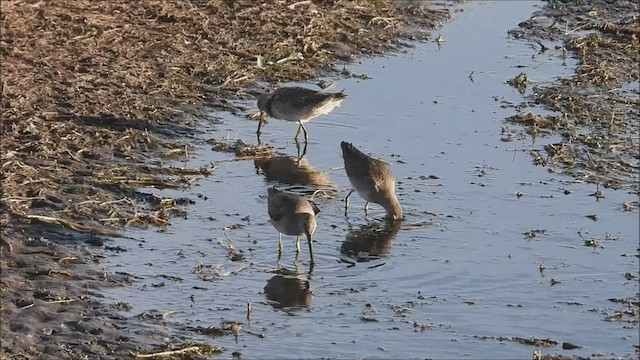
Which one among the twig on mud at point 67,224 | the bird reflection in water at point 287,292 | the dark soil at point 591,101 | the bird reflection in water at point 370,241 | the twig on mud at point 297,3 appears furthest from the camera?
the twig on mud at point 297,3

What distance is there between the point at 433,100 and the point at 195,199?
4238mm

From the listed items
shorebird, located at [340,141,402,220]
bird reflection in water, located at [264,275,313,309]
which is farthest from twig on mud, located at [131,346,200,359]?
shorebird, located at [340,141,402,220]

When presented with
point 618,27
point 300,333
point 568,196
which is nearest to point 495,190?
point 568,196

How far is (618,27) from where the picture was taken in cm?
1770

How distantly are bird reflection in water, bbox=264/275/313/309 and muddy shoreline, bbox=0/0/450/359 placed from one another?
736 millimetres

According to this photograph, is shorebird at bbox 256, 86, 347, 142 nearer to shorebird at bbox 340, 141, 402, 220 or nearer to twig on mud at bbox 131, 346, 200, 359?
shorebird at bbox 340, 141, 402, 220

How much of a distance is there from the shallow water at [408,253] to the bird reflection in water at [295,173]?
0.09 ft

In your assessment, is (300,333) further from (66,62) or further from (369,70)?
(369,70)

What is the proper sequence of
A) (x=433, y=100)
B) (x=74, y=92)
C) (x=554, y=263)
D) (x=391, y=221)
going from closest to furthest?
(x=554, y=263) → (x=391, y=221) → (x=74, y=92) → (x=433, y=100)

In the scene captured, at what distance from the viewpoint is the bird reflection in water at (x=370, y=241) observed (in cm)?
1030

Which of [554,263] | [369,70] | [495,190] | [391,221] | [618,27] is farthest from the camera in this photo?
[618,27]

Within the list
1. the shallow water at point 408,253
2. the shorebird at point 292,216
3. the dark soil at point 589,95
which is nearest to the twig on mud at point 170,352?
the shallow water at point 408,253

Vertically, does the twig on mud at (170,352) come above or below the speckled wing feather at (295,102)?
above

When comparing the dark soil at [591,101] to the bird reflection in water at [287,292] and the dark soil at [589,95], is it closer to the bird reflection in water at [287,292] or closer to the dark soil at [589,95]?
the dark soil at [589,95]
